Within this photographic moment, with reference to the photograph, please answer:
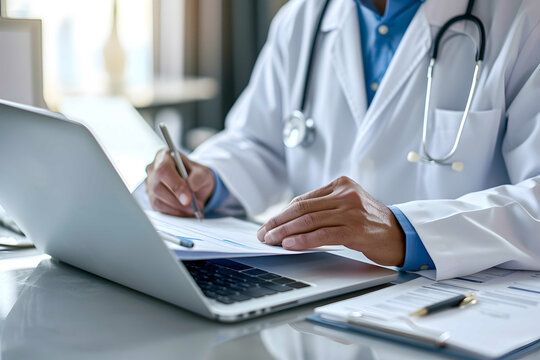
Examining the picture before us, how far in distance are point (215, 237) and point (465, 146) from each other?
0.52m

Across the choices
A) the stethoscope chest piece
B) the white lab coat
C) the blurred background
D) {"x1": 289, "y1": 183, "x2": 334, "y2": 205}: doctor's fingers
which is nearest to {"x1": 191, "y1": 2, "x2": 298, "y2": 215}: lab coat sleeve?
the white lab coat

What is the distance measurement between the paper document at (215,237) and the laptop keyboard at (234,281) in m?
0.03

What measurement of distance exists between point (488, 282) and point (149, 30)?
317cm

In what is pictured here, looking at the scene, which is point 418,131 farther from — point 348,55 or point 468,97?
point 348,55

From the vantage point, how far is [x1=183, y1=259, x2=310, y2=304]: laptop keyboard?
74cm

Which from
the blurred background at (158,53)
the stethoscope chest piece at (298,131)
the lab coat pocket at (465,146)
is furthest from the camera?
the blurred background at (158,53)

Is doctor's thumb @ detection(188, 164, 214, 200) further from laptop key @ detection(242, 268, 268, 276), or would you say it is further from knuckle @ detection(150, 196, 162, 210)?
laptop key @ detection(242, 268, 268, 276)

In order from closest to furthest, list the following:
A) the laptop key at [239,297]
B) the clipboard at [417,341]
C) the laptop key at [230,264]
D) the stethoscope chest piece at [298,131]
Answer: the clipboard at [417,341]
the laptop key at [239,297]
the laptop key at [230,264]
the stethoscope chest piece at [298,131]

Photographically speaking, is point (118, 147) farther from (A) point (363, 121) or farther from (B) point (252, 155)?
(A) point (363, 121)

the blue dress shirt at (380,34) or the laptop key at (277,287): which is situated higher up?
the blue dress shirt at (380,34)

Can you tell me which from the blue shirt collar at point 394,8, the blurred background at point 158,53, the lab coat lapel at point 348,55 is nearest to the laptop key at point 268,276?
the lab coat lapel at point 348,55

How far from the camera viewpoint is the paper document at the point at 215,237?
764 mm

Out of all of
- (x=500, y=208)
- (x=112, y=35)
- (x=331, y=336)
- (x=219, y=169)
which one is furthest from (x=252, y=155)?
(x=112, y=35)

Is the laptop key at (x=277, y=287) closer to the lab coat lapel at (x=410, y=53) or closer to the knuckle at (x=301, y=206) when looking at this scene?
the knuckle at (x=301, y=206)
